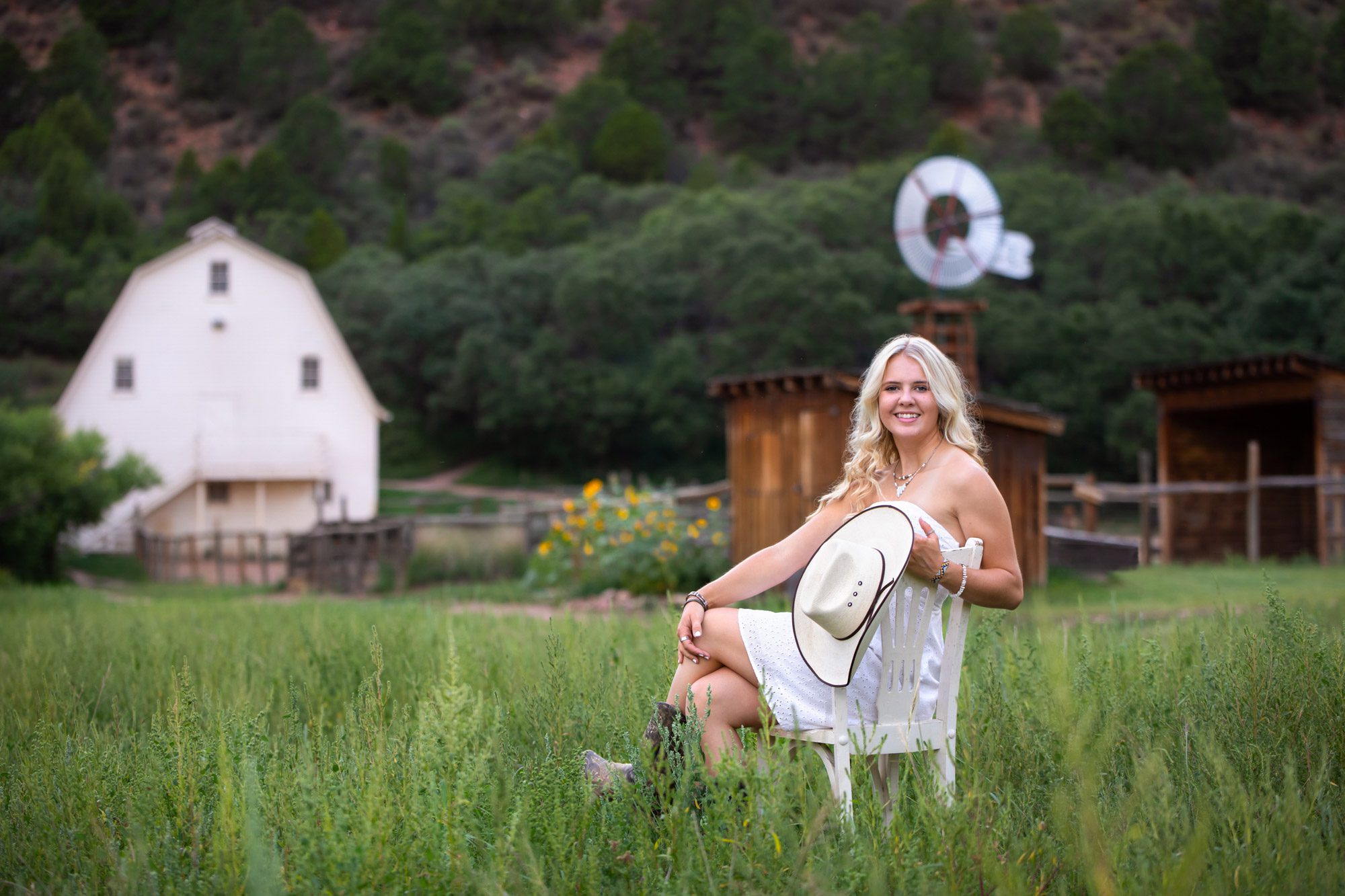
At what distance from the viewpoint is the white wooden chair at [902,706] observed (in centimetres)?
287

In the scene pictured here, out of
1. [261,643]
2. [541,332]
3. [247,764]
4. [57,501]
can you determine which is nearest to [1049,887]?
[247,764]

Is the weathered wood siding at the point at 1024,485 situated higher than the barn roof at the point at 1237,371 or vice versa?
the barn roof at the point at 1237,371

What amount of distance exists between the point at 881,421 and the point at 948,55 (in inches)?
3998

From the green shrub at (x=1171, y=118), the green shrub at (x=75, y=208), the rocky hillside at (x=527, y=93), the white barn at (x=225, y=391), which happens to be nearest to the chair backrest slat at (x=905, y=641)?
the white barn at (x=225, y=391)

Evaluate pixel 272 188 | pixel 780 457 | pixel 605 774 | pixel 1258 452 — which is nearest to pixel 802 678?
pixel 605 774

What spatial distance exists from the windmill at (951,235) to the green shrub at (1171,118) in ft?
208

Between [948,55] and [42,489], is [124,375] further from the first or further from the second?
[948,55]

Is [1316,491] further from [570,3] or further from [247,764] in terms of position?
[570,3]

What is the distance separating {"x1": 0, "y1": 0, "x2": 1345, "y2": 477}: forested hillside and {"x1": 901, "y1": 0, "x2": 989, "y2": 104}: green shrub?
1.06ft

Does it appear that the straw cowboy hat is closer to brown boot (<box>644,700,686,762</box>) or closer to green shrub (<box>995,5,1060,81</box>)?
brown boot (<box>644,700,686,762</box>)

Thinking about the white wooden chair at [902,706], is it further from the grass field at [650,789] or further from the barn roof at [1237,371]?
the barn roof at [1237,371]

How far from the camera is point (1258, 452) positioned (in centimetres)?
1934

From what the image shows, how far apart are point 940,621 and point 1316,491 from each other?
707 inches

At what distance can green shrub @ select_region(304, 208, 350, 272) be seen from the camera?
65.1 metres
